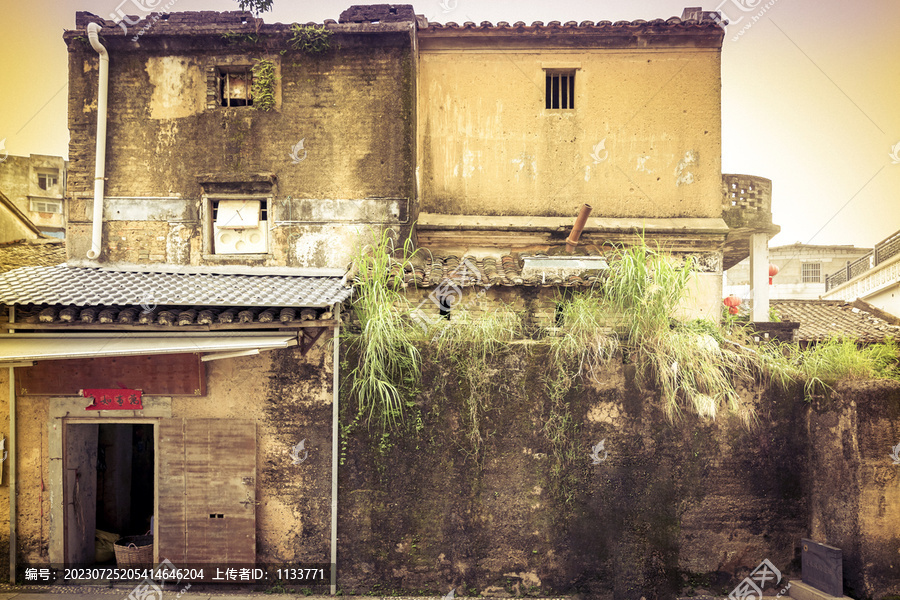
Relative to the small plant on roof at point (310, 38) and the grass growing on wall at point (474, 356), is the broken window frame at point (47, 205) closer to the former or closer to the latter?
the small plant on roof at point (310, 38)

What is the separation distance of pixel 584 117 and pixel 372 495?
868 cm

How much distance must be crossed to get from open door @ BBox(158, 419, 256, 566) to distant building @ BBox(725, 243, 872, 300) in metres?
31.6

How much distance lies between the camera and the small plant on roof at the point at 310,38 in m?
9.70

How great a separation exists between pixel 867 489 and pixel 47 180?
2787 cm

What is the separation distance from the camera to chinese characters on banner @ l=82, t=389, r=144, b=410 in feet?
22.8

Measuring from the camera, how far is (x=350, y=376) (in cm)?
687

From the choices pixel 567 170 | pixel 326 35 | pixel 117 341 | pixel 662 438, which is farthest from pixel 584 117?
pixel 117 341

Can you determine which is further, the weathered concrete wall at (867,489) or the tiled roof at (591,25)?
the tiled roof at (591,25)

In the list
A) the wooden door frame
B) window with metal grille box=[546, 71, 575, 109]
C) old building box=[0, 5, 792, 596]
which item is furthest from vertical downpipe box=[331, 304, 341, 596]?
window with metal grille box=[546, 71, 575, 109]

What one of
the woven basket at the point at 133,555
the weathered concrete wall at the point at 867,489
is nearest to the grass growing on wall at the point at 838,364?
the weathered concrete wall at the point at 867,489

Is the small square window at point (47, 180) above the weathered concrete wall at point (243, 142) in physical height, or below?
above

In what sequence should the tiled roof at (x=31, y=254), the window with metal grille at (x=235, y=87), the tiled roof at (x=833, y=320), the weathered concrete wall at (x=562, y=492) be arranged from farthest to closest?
the tiled roof at (x=833, y=320) < the tiled roof at (x=31, y=254) < the window with metal grille at (x=235, y=87) < the weathered concrete wall at (x=562, y=492)

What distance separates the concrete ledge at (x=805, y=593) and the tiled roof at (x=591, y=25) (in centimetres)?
1011

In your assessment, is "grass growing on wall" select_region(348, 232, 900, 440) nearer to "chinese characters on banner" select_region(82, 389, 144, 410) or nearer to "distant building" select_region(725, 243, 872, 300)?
"chinese characters on banner" select_region(82, 389, 144, 410)
